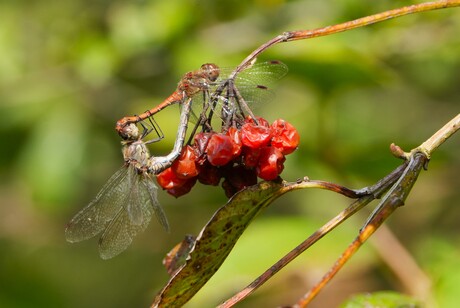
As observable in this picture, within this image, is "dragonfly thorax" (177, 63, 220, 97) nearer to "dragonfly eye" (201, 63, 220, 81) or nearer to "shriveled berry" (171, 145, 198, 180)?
"dragonfly eye" (201, 63, 220, 81)

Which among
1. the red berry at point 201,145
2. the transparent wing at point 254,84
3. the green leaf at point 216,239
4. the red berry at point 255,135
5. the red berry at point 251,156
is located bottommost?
the green leaf at point 216,239

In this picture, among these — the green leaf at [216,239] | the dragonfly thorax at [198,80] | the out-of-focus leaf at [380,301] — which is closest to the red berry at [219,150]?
the green leaf at [216,239]

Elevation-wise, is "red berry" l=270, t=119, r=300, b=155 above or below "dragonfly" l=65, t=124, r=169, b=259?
below

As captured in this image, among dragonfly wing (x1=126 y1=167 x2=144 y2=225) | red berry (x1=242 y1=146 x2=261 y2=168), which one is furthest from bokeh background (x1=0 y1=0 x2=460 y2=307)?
red berry (x1=242 y1=146 x2=261 y2=168)

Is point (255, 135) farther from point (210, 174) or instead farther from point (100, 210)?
point (100, 210)

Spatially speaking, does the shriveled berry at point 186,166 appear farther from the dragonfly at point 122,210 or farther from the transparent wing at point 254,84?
the dragonfly at point 122,210

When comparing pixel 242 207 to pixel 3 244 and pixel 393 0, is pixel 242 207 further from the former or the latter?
pixel 3 244
